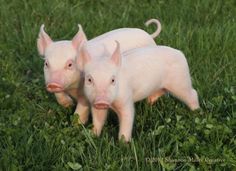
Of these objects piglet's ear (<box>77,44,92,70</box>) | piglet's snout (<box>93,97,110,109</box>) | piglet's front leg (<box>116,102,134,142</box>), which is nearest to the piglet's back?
piglet's ear (<box>77,44,92,70</box>)

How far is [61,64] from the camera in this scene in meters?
4.12

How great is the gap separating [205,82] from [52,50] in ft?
4.78

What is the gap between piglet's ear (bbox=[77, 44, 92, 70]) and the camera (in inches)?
159

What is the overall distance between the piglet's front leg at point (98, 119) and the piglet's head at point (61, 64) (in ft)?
0.81

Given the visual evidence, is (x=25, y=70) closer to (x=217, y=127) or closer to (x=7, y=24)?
(x=7, y=24)

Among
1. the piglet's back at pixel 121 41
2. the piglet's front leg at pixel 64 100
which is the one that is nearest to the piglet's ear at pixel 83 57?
the piglet's back at pixel 121 41

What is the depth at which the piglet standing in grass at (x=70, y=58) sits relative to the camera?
411cm

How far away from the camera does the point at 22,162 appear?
3854mm

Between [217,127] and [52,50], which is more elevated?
[52,50]

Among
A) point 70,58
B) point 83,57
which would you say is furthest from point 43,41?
point 83,57

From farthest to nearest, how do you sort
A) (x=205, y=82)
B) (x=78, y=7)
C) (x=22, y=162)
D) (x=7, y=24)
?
1. (x=78, y=7)
2. (x=7, y=24)
3. (x=205, y=82)
4. (x=22, y=162)

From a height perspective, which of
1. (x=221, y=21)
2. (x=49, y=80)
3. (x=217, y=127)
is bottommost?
(x=221, y=21)

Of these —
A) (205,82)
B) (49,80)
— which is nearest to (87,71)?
(49,80)

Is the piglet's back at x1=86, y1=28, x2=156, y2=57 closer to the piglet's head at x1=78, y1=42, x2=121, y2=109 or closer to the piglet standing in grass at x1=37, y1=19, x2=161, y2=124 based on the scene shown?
the piglet standing in grass at x1=37, y1=19, x2=161, y2=124
